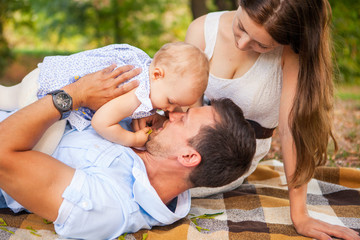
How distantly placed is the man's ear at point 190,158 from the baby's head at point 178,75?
11.4 inches

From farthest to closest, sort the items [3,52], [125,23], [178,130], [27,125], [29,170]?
[125,23] < [3,52] < [178,130] < [27,125] < [29,170]

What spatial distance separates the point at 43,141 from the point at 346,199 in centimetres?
231

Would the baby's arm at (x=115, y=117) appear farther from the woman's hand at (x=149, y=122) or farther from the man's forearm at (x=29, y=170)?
the man's forearm at (x=29, y=170)

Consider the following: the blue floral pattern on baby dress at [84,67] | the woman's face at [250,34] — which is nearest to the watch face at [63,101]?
the blue floral pattern on baby dress at [84,67]

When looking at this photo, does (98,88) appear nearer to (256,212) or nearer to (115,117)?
(115,117)

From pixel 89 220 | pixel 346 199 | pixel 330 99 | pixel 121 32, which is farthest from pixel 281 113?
pixel 121 32

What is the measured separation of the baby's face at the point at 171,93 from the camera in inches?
85.9

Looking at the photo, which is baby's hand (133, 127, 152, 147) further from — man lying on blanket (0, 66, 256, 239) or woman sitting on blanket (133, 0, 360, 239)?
woman sitting on blanket (133, 0, 360, 239)

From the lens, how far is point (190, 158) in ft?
7.51

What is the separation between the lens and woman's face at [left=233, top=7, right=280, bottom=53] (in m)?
2.33

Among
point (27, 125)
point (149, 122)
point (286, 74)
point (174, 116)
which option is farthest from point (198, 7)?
point (27, 125)

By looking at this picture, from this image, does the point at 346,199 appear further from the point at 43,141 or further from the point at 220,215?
the point at 43,141

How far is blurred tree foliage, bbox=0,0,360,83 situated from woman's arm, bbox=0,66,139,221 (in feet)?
22.8

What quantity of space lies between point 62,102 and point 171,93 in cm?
62
